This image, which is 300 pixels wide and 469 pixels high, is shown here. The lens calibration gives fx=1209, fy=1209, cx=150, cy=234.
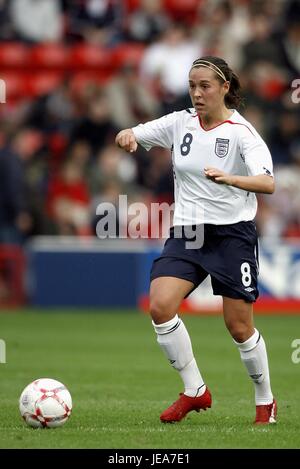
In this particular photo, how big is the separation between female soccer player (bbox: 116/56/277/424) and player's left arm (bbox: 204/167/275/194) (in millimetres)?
292

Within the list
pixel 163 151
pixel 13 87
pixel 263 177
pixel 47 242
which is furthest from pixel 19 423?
pixel 13 87

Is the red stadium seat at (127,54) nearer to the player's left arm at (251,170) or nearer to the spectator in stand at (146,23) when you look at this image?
the spectator in stand at (146,23)

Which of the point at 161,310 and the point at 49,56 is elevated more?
the point at 49,56

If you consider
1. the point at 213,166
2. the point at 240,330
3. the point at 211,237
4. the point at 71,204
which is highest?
the point at 71,204

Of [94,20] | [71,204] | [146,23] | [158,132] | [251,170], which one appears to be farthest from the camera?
[146,23]

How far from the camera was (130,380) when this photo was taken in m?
10.3

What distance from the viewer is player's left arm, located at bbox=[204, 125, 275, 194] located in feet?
23.2

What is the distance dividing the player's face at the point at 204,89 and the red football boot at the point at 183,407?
1872mm

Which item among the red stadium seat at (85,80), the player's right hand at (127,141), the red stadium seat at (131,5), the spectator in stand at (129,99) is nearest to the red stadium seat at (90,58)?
the red stadium seat at (85,80)

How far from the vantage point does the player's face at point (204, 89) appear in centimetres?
771

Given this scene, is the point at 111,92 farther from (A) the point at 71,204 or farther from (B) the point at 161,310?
(B) the point at 161,310

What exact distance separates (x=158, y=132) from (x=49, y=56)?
12.4 m

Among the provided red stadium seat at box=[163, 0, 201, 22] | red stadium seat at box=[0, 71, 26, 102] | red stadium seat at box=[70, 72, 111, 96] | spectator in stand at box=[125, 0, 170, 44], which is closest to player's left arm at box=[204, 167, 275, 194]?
red stadium seat at box=[70, 72, 111, 96]

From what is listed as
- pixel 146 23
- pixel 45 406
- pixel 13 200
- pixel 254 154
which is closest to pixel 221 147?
pixel 254 154
